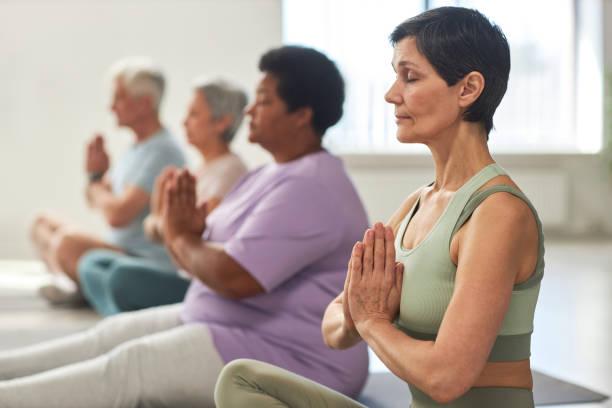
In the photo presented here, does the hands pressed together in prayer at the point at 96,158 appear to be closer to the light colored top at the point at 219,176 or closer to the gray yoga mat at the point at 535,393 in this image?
the light colored top at the point at 219,176

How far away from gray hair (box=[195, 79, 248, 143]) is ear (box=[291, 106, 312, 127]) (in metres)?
1.24

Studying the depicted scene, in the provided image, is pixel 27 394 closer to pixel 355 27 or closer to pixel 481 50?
pixel 481 50

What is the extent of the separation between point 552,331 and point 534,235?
105 inches

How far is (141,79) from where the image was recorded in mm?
4355

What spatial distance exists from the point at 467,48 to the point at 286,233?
98 cm

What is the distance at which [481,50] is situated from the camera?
137 cm

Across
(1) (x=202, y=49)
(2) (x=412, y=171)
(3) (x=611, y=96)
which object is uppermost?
(1) (x=202, y=49)

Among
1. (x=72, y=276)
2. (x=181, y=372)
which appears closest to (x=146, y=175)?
(x=72, y=276)

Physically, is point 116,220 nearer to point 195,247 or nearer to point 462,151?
point 195,247

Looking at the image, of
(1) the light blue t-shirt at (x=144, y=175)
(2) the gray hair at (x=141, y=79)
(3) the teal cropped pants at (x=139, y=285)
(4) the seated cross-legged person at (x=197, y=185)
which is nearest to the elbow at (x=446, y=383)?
(4) the seated cross-legged person at (x=197, y=185)

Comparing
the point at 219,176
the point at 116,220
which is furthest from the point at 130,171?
the point at 219,176

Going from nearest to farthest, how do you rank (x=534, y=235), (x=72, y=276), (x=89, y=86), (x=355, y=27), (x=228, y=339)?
(x=534, y=235) < (x=228, y=339) < (x=72, y=276) < (x=89, y=86) < (x=355, y=27)

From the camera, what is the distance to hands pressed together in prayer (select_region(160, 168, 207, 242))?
2.35 meters

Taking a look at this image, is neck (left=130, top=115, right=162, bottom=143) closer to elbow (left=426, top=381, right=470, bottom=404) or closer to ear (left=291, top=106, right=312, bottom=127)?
ear (left=291, top=106, right=312, bottom=127)
